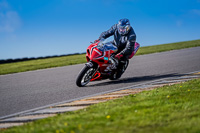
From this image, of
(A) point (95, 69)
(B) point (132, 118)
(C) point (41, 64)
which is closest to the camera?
(B) point (132, 118)

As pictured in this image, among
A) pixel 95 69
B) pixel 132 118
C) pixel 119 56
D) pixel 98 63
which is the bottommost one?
pixel 132 118

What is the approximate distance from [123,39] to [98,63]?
127cm

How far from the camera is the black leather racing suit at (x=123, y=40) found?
7719mm

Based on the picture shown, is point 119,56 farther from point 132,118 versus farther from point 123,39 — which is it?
point 132,118

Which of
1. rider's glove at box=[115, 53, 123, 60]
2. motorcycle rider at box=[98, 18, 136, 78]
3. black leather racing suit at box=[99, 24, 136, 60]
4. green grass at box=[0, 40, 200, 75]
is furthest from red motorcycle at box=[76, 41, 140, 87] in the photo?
green grass at box=[0, 40, 200, 75]

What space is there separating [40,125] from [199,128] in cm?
224

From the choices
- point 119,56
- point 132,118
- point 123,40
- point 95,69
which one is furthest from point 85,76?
point 132,118

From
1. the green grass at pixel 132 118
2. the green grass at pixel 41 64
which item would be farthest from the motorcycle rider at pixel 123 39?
the green grass at pixel 41 64

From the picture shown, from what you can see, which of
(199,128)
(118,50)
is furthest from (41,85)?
(199,128)

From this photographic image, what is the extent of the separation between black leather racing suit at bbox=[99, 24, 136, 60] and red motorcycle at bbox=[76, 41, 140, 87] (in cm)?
36

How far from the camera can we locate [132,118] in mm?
3871

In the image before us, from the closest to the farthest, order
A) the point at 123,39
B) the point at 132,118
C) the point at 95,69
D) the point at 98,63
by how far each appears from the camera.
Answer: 1. the point at 132,118
2. the point at 98,63
3. the point at 95,69
4. the point at 123,39

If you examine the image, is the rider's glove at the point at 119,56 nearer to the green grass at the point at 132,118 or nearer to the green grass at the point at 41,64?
the green grass at the point at 132,118

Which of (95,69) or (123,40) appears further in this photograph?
(123,40)
